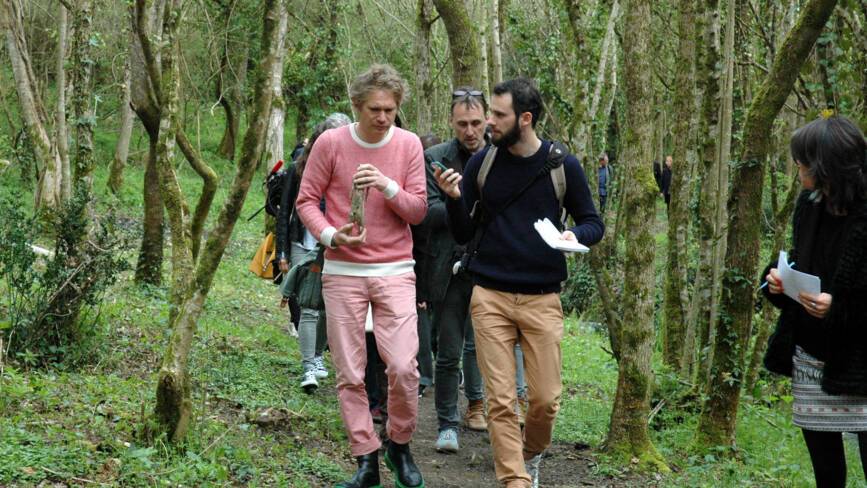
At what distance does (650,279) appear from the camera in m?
6.74

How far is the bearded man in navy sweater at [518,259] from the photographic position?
545cm

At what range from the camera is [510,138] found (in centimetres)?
549

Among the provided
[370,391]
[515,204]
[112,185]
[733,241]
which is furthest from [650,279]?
[112,185]

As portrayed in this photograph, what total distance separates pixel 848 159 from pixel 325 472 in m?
3.43

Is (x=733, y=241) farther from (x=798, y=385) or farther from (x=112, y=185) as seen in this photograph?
(x=112, y=185)

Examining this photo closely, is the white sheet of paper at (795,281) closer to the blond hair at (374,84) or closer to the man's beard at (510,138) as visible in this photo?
the man's beard at (510,138)

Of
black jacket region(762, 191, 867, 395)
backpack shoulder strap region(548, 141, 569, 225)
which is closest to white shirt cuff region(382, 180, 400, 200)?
backpack shoulder strap region(548, 141, 569, 225)

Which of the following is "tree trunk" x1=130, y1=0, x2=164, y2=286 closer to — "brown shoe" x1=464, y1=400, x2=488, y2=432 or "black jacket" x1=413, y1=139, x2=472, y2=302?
"black jacket" x1=413, y1=139, x2=472, y2=302

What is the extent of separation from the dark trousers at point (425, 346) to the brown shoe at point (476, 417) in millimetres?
482

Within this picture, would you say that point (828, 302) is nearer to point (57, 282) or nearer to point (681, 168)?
point (681, 168)

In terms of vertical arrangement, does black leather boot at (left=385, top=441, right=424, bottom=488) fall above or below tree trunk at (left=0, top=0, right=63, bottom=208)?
below

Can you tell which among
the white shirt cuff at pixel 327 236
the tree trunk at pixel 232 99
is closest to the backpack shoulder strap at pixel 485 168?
the white shirt cuff at pixel 327 236

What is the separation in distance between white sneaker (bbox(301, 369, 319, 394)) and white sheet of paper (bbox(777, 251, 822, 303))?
4.43 meters

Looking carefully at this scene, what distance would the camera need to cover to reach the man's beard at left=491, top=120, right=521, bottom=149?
5473 millimetres
